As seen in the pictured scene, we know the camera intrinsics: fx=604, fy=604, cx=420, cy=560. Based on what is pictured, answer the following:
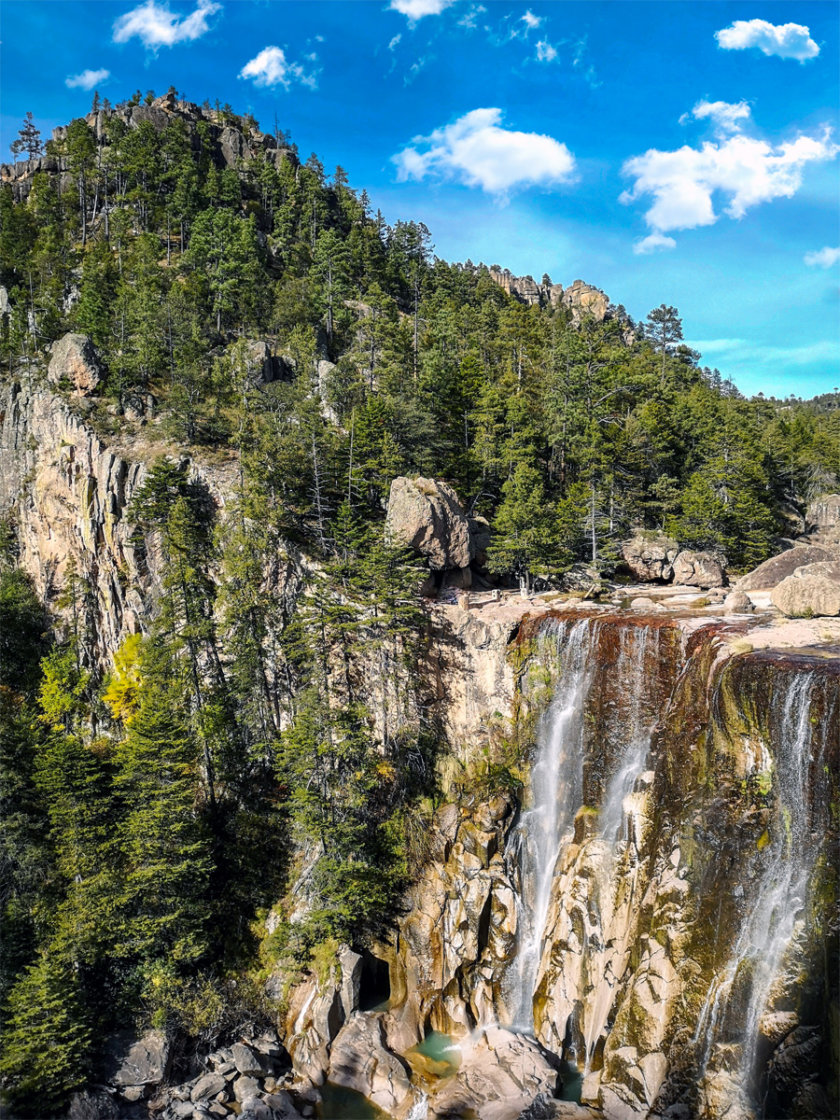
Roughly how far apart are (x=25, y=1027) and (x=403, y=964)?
15.2 meters

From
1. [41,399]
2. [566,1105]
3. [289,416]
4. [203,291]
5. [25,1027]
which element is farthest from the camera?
[203,291]

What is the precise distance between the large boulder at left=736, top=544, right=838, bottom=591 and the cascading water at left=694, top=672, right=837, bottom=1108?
48.9 ft

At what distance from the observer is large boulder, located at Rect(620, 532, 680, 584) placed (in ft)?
133

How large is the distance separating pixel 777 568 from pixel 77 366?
167 feet

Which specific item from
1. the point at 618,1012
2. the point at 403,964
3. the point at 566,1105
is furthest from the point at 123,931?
the point at 618,1012

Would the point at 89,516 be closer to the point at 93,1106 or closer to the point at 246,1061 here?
the point at 93,1106

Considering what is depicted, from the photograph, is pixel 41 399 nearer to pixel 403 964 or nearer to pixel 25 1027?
pixel 25 1027

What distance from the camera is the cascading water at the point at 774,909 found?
18688mm

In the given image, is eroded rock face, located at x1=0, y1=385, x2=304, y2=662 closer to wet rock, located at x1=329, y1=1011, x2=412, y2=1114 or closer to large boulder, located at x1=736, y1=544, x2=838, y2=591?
wet rock, located at x1=329, y1=1011, x2=412, y2=1114

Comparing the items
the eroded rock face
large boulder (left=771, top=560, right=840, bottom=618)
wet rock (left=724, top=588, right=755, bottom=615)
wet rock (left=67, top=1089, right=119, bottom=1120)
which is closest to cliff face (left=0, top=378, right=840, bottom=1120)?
wet rock (left=724, top=588, right=755, bottom=615)

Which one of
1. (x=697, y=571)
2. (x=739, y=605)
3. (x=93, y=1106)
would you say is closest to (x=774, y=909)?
(x=739, y=605)

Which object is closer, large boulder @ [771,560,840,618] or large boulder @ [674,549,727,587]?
Result: large boulder @ [771,560,840,618]

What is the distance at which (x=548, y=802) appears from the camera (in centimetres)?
2836

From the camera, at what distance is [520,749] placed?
99.2 feet
